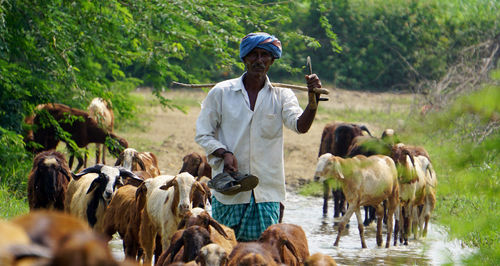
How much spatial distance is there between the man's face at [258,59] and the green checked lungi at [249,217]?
97cm

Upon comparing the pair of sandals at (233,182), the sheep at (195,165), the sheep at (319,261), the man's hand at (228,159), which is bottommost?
the sheep at (195,165)

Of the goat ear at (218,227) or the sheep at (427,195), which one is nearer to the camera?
the goat ear at (218,227)

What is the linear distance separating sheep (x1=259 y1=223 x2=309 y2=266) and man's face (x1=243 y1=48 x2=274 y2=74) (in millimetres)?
1179

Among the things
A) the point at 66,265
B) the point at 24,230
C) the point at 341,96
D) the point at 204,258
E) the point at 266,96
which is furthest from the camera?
the point at 341,96

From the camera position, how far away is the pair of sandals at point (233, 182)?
551 cm

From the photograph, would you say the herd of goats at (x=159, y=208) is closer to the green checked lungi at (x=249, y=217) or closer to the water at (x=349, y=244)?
the green checked lungi at (x=249, y=217)

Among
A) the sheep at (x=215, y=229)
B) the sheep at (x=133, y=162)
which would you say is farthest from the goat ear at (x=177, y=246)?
the sheep at (x=133, y=162)

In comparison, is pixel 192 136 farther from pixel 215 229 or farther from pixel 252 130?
pixel 252 130

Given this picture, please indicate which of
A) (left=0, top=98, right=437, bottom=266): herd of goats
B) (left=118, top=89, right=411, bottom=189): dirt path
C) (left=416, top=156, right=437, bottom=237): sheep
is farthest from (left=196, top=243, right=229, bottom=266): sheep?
(left=118, top=89, right=411, bottom=189): dirt path

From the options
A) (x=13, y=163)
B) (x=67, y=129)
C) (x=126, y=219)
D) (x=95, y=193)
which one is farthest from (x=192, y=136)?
(x=126, y=219)

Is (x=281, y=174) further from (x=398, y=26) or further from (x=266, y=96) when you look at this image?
(x=398, y=26)

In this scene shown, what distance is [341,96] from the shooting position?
84.9 ft

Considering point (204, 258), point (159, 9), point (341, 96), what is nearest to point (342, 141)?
point (159, 9)

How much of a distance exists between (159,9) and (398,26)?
54.2ft
